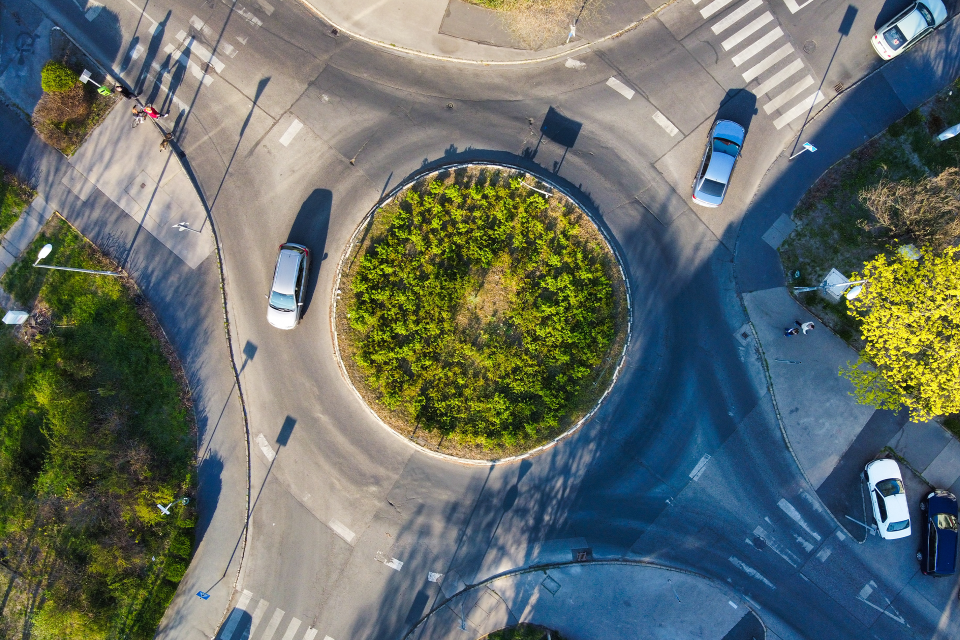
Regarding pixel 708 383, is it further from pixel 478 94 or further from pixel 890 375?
pixel 478 94

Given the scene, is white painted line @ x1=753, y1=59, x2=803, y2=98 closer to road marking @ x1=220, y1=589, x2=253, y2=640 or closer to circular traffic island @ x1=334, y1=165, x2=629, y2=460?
circular traffic island @ x1=334, y1=165, x2=629, y2=460

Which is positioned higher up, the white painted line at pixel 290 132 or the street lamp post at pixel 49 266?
the white painted line at pixel 290 132

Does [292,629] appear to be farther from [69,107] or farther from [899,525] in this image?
[899,525]

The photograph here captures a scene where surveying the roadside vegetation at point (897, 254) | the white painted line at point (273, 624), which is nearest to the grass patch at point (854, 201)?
the roadside vegetation at point (897, 254)

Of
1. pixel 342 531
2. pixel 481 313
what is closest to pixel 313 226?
pixel 481 313

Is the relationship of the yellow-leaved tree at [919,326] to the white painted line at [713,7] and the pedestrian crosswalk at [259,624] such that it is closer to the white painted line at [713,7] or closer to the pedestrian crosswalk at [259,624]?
the white painted line at [713,7]

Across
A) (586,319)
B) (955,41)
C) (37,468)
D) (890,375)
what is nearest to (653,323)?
(586,319)

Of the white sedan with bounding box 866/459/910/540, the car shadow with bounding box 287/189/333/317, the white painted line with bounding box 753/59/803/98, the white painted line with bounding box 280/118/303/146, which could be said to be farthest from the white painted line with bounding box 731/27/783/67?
the white painted line with bounding box 280/118/303/146
